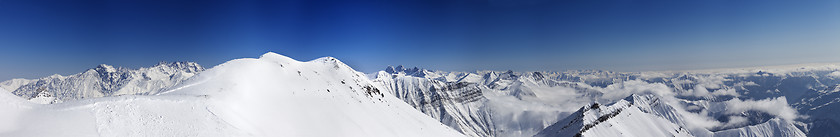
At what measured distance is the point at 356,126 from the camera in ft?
137

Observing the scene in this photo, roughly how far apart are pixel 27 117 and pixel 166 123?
729cm

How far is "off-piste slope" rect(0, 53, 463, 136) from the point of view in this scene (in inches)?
849

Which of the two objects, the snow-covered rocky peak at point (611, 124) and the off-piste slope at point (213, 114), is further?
the snow-covered rocky peak at point (611, 124)

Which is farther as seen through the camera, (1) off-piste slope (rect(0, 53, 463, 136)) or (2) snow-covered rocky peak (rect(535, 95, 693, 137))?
(2) snow-covered rocky peak (rect(535, 95, 693, 137))

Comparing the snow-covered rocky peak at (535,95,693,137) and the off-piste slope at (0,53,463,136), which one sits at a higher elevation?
the off-piste slope at (0,53,463,136)

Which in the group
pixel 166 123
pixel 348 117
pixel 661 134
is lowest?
pixel 661 134

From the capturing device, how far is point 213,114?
97.7 feet

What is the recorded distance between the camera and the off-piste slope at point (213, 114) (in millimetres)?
21562

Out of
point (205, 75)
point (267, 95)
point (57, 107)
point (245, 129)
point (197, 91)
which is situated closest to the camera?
point (57, 107)

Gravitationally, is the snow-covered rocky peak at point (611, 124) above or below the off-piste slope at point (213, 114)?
below

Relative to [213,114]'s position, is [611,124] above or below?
below

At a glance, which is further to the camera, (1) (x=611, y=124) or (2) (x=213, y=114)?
(1) (x=611, y=124)

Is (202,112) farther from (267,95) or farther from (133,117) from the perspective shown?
(267,95)

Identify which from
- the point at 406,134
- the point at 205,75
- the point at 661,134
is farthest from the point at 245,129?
the point at 661,134
